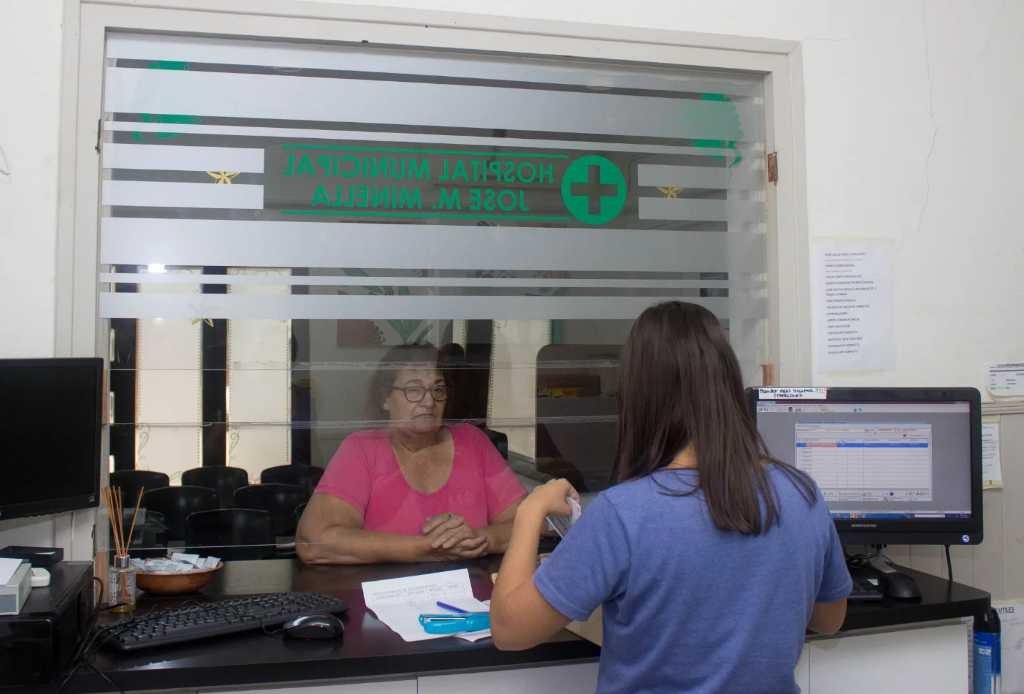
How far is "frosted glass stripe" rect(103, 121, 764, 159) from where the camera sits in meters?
2.21

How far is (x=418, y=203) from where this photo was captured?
7.79 feet

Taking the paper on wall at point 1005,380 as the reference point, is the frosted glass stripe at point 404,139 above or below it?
above

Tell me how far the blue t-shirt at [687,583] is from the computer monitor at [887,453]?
2.97 ft

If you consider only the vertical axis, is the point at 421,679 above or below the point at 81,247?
below

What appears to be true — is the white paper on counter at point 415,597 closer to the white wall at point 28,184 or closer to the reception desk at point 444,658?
the reception desk at point 444,658

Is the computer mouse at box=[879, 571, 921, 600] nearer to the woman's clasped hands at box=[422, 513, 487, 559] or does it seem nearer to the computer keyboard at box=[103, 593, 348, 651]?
the woman's clasped hands at box=[422, 513, 487, 559]

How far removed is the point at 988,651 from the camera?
2.18 metres

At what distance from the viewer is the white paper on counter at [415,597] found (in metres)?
1.88

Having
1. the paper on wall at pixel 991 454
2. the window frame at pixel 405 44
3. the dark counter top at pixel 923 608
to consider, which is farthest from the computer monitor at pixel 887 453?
the paper on wall at pixel 991 454

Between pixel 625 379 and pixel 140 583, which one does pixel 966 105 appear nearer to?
pixel 625 379

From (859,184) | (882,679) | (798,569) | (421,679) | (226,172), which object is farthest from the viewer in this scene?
(859,184)

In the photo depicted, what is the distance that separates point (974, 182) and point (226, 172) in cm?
207

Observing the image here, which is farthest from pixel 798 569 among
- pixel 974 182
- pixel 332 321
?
pixel 974 182

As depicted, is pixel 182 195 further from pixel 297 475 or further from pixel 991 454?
pixel 991 454
